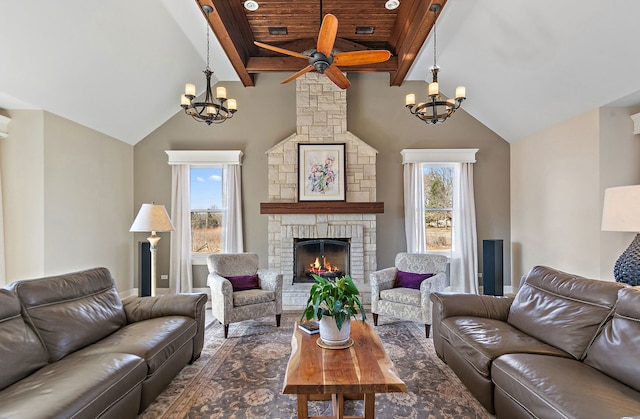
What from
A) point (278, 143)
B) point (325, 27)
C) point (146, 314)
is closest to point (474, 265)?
point (278, 143)

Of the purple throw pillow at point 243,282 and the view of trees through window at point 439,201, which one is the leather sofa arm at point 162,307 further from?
the view of trees through window at point 439,201

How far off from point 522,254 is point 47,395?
19.2ft

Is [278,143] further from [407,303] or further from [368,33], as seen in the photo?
[407,303]

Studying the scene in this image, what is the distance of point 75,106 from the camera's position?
3.88 meters

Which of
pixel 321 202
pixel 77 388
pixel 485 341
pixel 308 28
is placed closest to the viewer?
pixel 77 388

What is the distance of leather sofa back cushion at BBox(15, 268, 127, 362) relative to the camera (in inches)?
79.2

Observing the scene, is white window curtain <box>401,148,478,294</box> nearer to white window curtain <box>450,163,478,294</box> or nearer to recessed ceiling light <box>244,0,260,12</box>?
white window curtain <box>450,163,478,294</box>

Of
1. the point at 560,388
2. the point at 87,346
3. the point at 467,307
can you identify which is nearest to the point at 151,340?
the point at 87,346

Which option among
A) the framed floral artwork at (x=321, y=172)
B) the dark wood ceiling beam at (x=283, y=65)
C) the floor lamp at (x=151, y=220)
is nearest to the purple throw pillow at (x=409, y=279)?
the framed floral artwork at (x=321, y=172)

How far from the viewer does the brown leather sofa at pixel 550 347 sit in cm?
155

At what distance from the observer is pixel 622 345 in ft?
5.80

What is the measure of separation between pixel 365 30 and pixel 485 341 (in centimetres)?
418

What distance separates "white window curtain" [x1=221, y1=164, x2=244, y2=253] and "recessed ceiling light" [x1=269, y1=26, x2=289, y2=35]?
2.08 metres

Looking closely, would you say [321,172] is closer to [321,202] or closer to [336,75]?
[321,202]
